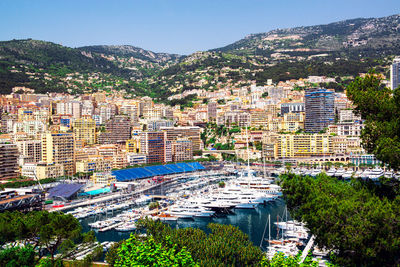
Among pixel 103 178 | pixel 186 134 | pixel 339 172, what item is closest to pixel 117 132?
pixel 186 134

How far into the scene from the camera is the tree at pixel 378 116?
30.1ft

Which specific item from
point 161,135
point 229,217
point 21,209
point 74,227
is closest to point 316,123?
point 161,135

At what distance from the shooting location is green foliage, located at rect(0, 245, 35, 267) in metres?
11.4

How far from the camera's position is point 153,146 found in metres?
50.5

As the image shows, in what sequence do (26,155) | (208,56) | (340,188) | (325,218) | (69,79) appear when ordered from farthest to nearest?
1. (208,56)
2. (69,79)
3. (26,155)
4. (340,188)
5. (325,218)

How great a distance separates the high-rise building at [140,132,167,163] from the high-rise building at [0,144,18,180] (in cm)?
1518

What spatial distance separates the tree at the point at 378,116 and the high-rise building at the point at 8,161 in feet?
113

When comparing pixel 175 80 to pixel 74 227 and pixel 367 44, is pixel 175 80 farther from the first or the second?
pixel 74 227

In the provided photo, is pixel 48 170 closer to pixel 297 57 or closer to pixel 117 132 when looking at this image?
pixel 117 132

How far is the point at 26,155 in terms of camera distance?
4425 cm

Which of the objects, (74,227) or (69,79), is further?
(69,79)

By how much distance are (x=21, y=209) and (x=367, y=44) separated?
109 metres

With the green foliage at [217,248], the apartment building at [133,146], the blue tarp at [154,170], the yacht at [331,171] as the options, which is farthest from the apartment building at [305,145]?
the green foliage at [217,248]

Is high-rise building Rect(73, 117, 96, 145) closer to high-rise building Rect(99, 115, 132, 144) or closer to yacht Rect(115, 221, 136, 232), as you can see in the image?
high-rise building Rect(99, 115, 132, 144)
